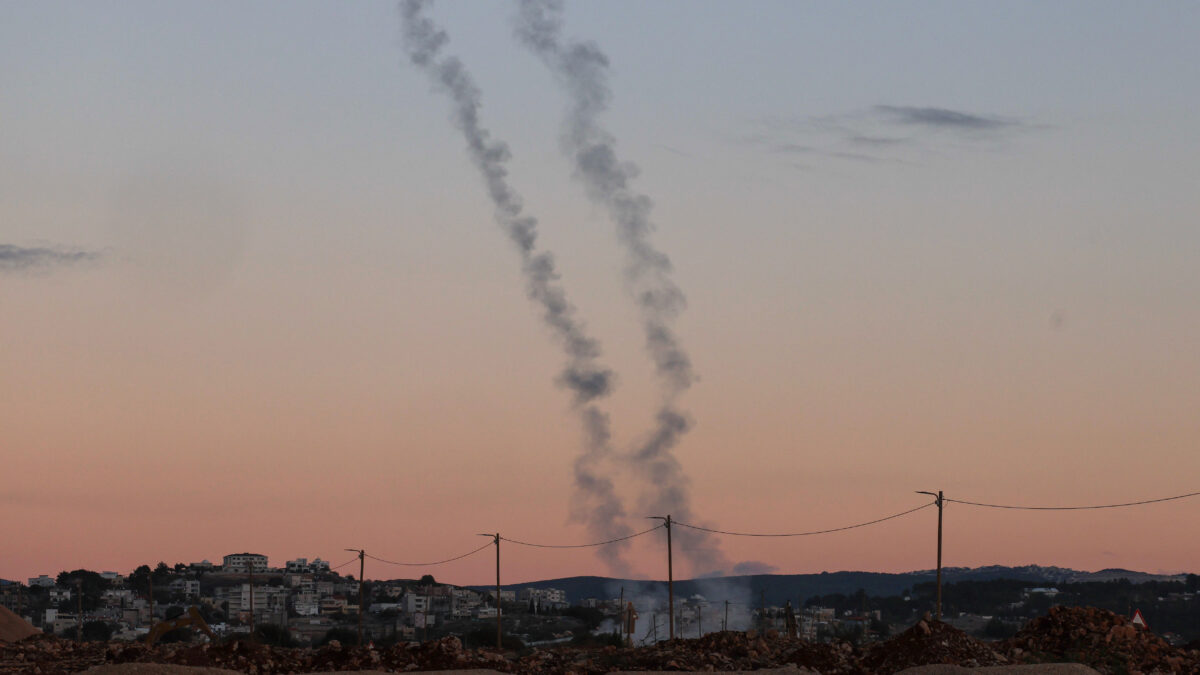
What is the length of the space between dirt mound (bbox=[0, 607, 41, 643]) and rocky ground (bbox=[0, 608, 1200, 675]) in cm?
4804

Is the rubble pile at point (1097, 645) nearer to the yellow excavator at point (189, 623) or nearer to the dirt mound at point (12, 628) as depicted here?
the yellow excavator at point (189, 623)

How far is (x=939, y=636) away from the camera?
185ft

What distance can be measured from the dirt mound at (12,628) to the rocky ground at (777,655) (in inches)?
1891

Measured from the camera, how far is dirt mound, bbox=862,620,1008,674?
55.1 meters

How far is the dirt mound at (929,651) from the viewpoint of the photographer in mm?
55094

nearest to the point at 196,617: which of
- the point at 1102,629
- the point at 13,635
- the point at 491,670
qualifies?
the point at 491,670

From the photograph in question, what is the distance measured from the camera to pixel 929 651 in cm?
5553

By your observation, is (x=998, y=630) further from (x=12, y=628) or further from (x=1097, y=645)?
(x=1097, y=645)

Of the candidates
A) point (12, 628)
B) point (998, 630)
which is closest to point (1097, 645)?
point (12, 628)

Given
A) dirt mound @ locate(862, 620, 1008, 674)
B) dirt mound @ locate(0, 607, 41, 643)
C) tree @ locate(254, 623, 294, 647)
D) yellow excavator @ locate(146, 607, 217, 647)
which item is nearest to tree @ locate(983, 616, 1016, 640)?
tree @ locate(254, 623, 294, 647)

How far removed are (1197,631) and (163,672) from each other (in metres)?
154

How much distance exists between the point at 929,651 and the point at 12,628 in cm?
8314

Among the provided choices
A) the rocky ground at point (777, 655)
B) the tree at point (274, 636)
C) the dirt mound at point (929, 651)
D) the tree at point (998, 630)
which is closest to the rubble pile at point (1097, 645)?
the rocky ground at point (777, 655)

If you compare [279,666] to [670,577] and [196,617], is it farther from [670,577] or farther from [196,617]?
[670,577]
